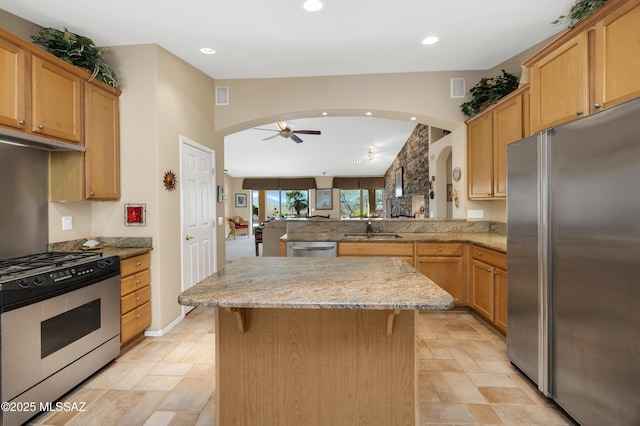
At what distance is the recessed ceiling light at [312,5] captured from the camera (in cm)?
239

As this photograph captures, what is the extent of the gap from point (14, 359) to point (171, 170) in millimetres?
1921

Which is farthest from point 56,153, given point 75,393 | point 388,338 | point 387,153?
point 387,153

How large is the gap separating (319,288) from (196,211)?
2699mm

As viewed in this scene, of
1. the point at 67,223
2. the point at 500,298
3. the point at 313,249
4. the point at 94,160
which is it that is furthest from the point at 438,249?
the point at 67,223

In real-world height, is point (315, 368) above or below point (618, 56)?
below

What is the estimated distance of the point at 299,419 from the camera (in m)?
1.50

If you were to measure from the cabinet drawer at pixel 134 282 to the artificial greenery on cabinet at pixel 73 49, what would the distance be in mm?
1740

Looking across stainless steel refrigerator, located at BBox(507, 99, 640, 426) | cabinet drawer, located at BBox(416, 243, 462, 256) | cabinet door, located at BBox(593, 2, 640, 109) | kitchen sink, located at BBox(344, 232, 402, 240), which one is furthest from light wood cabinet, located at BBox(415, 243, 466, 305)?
cabinet door, located at BBox(593, 2, 640, 109)

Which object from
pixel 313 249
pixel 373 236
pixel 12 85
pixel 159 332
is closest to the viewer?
pixel 12 85

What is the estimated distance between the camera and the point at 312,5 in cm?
243

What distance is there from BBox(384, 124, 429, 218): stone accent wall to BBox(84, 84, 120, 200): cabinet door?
18.5 ft

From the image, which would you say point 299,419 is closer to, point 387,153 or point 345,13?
point 345,13

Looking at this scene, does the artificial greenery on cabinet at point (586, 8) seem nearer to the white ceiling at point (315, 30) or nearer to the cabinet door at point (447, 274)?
the white ceiling at point (315, 30)

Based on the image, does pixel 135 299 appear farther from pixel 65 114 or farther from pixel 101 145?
pixel 65 114
